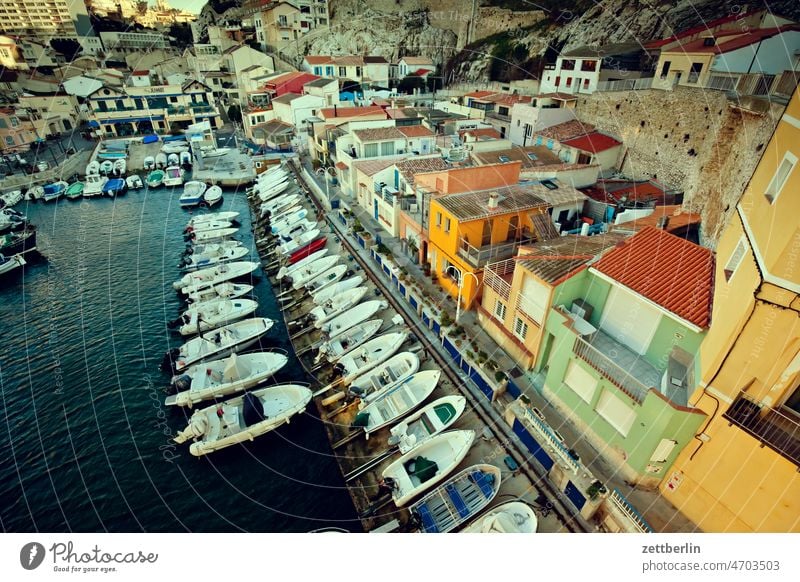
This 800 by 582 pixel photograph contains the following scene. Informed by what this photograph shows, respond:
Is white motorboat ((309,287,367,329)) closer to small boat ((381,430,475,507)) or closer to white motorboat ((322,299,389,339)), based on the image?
white motorboat ((322,299,389,339))

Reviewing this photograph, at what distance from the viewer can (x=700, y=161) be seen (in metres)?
22.2

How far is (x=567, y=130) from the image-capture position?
3216cm

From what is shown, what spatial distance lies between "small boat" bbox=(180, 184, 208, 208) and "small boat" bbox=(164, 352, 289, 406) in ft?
74.6

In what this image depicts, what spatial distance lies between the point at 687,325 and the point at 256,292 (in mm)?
21241

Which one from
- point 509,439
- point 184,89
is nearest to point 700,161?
point 509,439

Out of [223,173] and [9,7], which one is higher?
[9,7]

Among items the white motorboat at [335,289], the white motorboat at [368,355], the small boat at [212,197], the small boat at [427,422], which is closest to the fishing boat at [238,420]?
the white motorboat at [368,355]

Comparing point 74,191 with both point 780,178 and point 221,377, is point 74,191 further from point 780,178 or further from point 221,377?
point 780,178

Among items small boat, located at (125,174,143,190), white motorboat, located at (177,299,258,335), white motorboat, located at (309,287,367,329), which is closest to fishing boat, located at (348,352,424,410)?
white motorboat, located at (309,287,367,329)

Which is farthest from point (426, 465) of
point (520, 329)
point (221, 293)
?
point (221, 293)

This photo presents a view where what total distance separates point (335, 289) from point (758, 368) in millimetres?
17076

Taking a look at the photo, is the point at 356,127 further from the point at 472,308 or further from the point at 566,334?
the point at 566,334

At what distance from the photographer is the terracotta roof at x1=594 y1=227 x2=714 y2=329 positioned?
9.34 m

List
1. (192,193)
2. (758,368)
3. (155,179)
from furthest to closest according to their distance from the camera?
(155,179) < (192,193) < (758,368)
